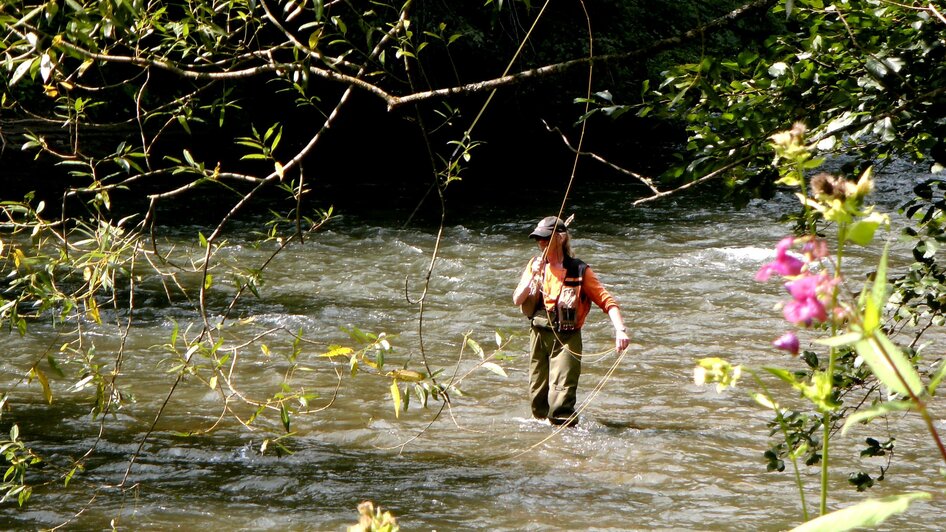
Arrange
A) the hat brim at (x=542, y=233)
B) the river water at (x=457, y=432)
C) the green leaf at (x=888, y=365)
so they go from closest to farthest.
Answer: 1. the green leaf at (x=888, y=365)
2. the river water at (x=457, y=432)
3. the hat brim at (x=542, y=233)

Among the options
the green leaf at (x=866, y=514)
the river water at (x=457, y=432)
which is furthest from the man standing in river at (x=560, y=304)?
the green leaf at (x=866, y=514)

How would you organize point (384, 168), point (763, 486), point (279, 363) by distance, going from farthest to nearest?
point (384, 168) → point (279, 363) → point (763, 486)

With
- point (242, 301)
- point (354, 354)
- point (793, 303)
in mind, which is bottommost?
point (242, 301)

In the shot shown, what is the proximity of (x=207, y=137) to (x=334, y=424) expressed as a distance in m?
16.3

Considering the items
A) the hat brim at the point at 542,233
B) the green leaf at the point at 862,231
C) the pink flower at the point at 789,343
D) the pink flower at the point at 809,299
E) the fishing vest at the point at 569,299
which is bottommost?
the fishing vest at the point at 569,299

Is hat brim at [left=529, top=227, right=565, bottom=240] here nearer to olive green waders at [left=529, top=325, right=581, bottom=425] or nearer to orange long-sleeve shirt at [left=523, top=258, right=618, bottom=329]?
orange long-sleeve shirt at [left=523, top=258, right=618, bottom=329]

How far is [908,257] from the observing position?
1377cm

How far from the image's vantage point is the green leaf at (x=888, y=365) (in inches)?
46.8

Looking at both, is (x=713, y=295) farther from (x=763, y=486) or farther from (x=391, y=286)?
(x=763, y=486)

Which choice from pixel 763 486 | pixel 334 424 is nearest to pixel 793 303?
pixel 763 486

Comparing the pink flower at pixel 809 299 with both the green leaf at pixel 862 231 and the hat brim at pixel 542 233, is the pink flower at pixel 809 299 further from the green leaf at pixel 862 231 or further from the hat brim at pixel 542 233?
the hat brim at pixel 542 233

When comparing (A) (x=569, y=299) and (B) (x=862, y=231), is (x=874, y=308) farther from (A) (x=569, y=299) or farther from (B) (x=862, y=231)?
(A) (x=569, y=299)

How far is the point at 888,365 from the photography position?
3.97ft

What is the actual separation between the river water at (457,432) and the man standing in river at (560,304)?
1.09ft
